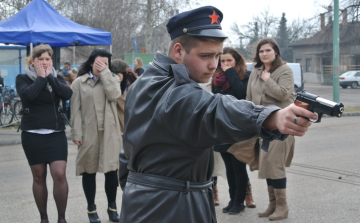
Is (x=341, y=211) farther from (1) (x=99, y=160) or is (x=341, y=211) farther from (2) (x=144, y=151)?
(2) (x=144, y=151)

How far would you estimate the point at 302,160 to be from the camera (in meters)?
8.20

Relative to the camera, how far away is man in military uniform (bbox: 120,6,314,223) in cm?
176

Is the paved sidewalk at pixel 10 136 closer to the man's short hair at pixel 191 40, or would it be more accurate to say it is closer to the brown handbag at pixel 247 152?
the brown handbag at pixel 247 152

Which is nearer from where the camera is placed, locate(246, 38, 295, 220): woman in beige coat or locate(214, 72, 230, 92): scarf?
locate(246, 38, 295, 220): woman in beige coat

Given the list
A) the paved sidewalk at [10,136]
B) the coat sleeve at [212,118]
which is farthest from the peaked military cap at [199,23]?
the paved sidewalk at [10,136]

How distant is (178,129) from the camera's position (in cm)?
182

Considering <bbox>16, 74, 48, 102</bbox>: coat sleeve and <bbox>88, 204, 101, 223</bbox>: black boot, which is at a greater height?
<bbox>16, 74, 48, 102</bbox>: coat sleeve

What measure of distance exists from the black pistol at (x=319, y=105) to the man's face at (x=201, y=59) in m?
0.58

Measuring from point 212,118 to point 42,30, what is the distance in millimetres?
9553

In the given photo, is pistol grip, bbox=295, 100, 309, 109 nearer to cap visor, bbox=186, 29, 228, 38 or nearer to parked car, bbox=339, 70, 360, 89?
cap visor, bbox=186, 29, 228, 38

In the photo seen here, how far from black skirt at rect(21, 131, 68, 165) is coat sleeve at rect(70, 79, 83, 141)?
0.37 m

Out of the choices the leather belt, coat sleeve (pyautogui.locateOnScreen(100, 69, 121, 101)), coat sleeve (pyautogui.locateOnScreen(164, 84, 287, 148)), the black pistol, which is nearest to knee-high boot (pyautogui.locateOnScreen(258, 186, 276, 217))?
coat sleeve (pyautogui.locateOnScreen(100, 69, 121, 101))

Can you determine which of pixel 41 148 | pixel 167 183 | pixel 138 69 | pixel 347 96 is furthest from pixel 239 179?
pixel 347 96

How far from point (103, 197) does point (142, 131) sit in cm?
417
